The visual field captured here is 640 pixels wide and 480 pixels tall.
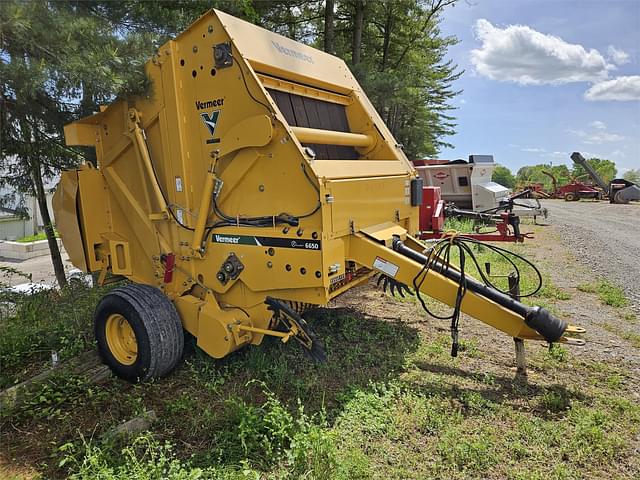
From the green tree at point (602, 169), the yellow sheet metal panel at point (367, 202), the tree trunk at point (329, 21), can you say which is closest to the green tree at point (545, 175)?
the green tree at point (602, 169)

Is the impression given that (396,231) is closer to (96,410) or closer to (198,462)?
(198,462)

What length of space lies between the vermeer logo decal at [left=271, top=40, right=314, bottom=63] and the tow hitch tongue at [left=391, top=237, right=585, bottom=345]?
187 cm

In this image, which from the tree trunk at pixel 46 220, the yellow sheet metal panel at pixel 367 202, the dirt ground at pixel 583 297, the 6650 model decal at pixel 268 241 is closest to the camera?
the 6650 model decal at pixel 268 241

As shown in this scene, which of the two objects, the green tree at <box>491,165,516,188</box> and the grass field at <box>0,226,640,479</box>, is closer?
the grass field at <box>0,226,640,479</box>

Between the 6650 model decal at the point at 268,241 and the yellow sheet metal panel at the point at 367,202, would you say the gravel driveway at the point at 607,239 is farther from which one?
the 6650 model decal at the point at 268,241

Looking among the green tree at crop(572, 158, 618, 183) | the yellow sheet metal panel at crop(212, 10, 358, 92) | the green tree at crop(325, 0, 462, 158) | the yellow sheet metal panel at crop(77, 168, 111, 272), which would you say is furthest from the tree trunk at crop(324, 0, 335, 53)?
the green tree at crop(572, 158, 618, 183)

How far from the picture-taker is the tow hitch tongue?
3262 mm

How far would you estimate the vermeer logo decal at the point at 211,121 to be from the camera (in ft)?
11.9

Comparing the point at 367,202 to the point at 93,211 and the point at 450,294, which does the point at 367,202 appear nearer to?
the point at 450,294

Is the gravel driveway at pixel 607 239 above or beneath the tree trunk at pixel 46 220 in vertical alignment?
beneath

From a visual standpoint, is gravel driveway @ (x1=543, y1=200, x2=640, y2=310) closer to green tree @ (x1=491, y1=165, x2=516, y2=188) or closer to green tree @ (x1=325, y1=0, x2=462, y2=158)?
green tree @ (x1=325, y1=0, x2=462, y2=158)

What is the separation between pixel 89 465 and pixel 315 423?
4.54 feet

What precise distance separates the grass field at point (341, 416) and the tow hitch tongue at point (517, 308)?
0.45 m

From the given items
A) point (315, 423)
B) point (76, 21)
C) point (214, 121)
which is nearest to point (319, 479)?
point (315, 423)
